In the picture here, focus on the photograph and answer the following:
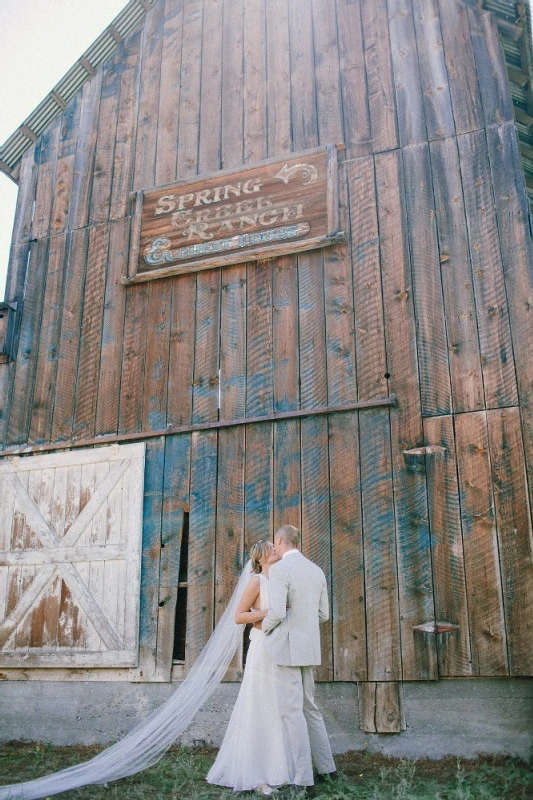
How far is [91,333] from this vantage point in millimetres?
8344

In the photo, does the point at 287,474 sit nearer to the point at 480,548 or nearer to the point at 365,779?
the point at 480,548

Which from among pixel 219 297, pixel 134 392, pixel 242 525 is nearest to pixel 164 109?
pixel 219 297

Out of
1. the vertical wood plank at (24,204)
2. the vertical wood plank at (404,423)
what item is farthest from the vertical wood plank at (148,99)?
the vertical wood plank at (404,423)

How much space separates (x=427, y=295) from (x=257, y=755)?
3.90m

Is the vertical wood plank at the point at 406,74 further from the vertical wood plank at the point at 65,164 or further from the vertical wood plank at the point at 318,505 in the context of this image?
the vertical wood plank at the point at 65,164

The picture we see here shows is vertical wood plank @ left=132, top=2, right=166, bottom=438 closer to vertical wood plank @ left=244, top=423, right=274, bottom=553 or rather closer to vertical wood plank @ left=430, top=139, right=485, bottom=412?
vertical wood plank @ left=244, top=423, right=274, bottom=553

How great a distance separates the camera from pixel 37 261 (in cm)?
900

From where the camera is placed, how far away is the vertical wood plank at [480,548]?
595cm

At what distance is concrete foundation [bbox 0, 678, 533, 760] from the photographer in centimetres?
584

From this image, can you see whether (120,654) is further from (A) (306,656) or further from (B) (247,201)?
(B) (247,201)

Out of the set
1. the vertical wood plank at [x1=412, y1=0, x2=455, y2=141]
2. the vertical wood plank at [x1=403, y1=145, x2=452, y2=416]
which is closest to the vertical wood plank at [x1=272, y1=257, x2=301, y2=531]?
the vertical wood plank at [x1=403, y1=145, x2=452, y2=416]

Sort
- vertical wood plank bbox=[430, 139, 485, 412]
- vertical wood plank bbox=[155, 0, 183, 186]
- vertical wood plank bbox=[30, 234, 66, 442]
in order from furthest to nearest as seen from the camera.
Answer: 1. vertical wood plank bbox=[155, 0, 183, 186]
2. vertical wood plank bbox=[30, 234, 66, 442]
3. vertical wood plank bbox=[430, 139, 485, 412]

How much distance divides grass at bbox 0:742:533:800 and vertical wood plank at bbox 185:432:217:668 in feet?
3.09

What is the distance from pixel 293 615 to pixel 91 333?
4.05 metres
